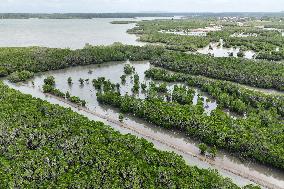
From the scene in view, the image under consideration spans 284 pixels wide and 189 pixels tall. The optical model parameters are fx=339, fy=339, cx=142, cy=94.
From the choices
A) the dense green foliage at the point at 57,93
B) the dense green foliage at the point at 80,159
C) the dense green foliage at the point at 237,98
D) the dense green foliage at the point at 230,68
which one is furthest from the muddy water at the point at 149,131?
the dense green foliage at the point at 230,68

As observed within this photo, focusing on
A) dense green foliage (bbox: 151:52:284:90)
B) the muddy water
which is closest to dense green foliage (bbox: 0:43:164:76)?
the muddy water

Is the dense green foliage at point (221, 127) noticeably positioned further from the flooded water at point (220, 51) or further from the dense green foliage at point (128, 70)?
the flooded water at point (220, 51)

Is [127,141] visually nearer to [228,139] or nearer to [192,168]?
[192,168]

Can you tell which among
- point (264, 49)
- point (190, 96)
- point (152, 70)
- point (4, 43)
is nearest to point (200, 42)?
point (264, 49)

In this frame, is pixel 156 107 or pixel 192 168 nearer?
pixel 192 168

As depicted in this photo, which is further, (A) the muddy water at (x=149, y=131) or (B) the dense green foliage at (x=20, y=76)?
(B) the dense green foliage at (x=20, y=76)

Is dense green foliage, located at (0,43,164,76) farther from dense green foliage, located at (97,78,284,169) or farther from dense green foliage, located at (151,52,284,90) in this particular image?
dense green foliage, located at (97,78,284,169)

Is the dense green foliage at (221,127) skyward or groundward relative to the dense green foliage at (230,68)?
groundward
